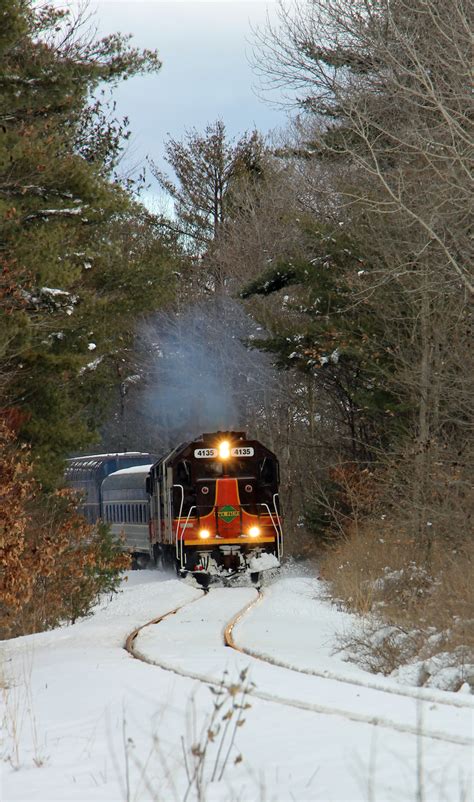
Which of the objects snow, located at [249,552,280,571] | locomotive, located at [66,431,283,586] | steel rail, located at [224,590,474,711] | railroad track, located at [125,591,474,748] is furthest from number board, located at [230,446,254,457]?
steel rail, located at [224,590,474,711]

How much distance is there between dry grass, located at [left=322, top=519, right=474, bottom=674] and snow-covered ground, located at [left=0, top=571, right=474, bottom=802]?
22.5 inches

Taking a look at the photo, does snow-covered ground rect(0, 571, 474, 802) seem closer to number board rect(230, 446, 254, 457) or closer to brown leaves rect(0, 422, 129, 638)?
brown leaves rect(0, 422, 129, 638)

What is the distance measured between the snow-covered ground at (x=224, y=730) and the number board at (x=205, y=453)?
438 inches

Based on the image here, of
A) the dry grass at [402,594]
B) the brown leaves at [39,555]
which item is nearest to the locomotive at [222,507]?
the dry grass at [402,594]

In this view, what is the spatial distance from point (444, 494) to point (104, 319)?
744 centimetres

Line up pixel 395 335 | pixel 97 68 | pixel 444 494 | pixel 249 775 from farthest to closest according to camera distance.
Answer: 1. pixel 395 335
2. pixel 97 68
3. pixel 444 494
4. pixel 249 775

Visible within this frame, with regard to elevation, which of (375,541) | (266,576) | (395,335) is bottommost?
(266,576)

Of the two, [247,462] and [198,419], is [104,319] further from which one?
[198,419]

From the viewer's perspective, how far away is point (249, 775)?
6105 mm

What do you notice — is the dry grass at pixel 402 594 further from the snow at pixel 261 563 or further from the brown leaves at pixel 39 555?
the brown leaves at pixel 39 555

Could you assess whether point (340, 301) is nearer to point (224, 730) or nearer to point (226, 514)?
point (226, 514)

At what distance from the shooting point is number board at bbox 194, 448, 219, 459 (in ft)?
82.8

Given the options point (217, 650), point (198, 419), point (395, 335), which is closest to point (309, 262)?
point (395, 335)

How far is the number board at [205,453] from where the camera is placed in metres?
25.2
